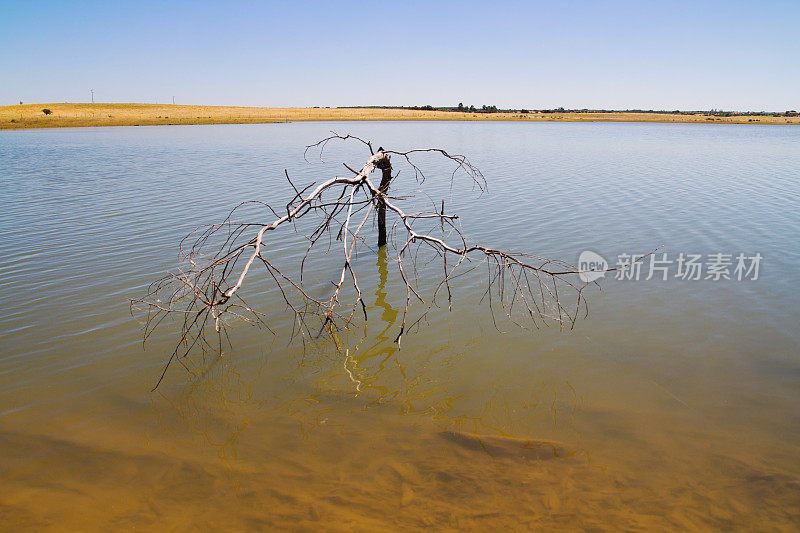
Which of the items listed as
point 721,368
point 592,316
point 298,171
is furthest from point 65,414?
point 298,171

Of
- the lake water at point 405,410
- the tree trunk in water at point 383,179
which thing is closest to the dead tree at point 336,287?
the tree trunk in water at point 383,179

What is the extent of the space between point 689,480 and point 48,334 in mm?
6955

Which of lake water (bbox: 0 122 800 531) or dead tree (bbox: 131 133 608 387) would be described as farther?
dead tree (bbox: 131 133 608 387)

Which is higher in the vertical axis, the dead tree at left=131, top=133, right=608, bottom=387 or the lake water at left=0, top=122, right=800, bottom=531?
the dead tree at left=131, top=133, right=608, bottom=387

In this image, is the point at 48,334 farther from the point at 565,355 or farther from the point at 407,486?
the point at 565,355

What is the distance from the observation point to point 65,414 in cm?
457

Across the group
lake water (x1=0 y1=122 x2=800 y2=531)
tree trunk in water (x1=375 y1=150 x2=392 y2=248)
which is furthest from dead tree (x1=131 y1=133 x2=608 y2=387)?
lake water (x1=0 y1=122 x2=800 y2=531)

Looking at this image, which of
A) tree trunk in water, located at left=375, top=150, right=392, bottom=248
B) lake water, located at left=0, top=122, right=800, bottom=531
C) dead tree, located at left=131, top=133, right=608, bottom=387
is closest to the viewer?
lake water, located at left=0, top=122, right=800, bottom=531

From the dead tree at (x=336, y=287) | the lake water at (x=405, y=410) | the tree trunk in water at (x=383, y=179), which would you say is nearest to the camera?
the lake water at (x=405, y=410)

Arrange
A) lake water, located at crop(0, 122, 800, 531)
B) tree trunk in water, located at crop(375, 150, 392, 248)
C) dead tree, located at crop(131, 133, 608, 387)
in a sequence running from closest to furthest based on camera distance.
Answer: lake water, located at crop(0, 122, 800, 531), dead tree, located at crop(131, 133, 608, 387), tree trunk in water, located at crop(375, 150, 392, 248)

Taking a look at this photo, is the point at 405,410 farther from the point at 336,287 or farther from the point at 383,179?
the point at 383,179

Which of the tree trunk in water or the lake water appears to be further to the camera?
the tree trunk in water

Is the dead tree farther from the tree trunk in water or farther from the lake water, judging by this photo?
the lake water

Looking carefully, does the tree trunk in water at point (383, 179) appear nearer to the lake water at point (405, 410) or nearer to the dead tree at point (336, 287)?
the dead tree at point (336, 287)
